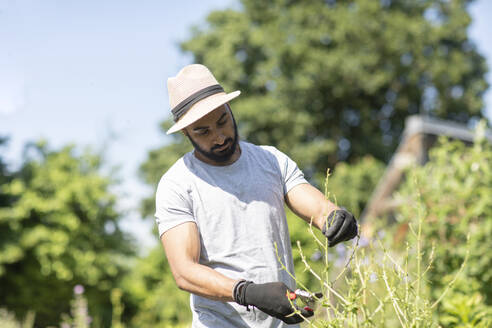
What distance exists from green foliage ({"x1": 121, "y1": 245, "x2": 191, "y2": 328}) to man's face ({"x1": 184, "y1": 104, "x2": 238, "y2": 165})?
659 cm

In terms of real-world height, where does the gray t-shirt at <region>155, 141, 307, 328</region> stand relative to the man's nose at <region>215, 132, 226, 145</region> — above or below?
below

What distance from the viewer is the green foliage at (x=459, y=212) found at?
403 cm

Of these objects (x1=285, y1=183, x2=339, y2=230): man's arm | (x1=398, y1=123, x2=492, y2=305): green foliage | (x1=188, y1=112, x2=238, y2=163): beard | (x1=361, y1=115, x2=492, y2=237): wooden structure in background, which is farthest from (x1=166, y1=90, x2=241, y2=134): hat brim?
(x1=361, y1=115, x2=492, y2=237): wooden structure in background

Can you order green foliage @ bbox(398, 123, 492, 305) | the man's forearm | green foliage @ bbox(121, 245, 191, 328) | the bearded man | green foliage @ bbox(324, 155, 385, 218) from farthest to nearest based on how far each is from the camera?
1. green foliage @ bbox(324, 155, 385, 218)
2. green foliage @ bbox(121, 245, 191, 328)
3. green foliage @ bbox(398, 123, 492, 305)
4. the bearded man
5. the man's forearm

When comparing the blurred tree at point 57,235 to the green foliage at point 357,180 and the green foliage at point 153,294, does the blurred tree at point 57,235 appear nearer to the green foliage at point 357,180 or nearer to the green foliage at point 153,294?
the green foliage at point 153,294

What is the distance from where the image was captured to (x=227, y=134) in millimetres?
2311

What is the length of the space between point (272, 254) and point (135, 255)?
1338cm

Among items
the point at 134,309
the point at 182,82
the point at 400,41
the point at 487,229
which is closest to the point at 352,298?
the point at 182,82

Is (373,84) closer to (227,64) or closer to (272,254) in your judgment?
(227,64)

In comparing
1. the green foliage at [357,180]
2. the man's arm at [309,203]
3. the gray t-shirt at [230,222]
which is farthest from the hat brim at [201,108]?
the green foliage at [357,180]

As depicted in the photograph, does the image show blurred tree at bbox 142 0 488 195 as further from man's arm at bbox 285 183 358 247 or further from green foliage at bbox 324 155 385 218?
man's arm at bbox 285 183 358 247

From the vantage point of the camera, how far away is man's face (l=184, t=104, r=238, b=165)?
7.48ft

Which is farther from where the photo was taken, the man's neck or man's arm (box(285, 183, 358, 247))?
the man's neck

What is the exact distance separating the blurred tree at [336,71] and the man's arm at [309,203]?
16.5 m
